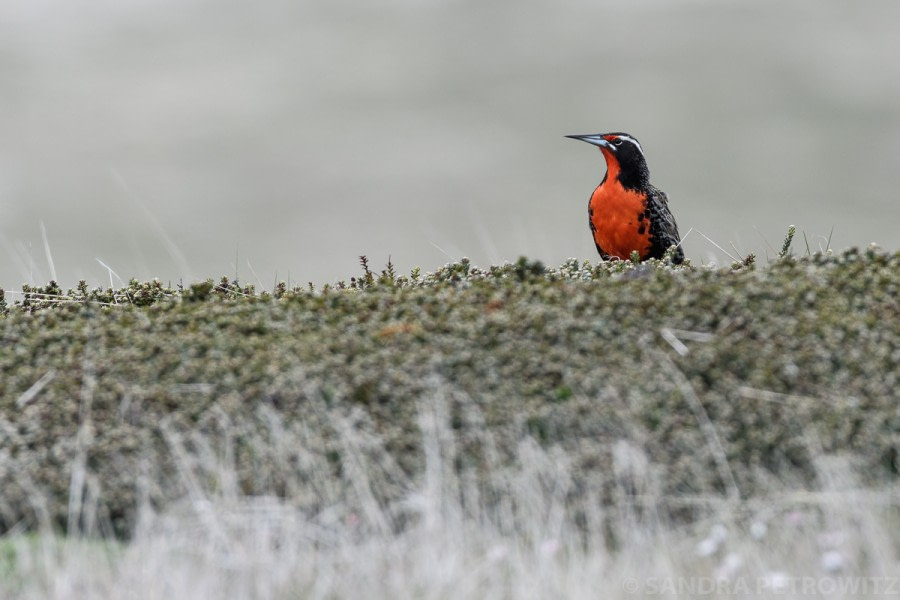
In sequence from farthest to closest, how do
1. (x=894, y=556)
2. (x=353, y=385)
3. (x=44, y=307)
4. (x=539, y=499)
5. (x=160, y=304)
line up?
(x=44, y=307)
(x=160, y=304)
(x=353, y=385)
(x=539, y=499)
(x=894, y=556)

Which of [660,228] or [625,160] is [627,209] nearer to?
[660,228]

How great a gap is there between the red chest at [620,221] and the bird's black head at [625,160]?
91 mm

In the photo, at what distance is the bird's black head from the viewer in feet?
29.1

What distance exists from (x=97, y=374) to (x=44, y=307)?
263 centimetres

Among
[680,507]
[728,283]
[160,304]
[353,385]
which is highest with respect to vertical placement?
[160,304]

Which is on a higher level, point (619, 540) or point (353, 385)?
point (353, 385)

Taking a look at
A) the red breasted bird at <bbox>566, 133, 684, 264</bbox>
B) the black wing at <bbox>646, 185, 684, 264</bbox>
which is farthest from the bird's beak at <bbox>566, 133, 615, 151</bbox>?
the black wing at <bbox>646, 185, 684, 264</bbox>

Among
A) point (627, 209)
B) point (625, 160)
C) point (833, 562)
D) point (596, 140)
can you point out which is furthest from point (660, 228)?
point (833, 562)

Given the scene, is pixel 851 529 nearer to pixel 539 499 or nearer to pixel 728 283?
pixel 539 499

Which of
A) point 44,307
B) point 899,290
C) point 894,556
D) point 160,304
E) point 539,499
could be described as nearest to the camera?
point 894,556

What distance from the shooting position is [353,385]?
16.0 ft

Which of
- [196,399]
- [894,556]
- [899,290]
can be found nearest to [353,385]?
[196,399]

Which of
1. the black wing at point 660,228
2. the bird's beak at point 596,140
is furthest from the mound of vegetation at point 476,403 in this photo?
the bird's beak at point 596,140

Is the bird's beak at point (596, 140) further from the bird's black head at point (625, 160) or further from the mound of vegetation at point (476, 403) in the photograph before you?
the mound of vegetation at point (476, 403)
